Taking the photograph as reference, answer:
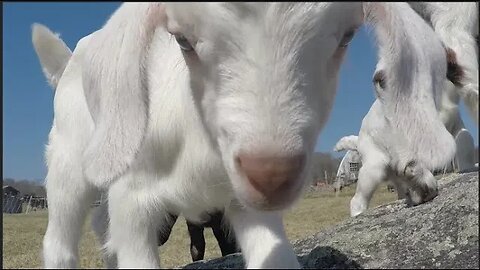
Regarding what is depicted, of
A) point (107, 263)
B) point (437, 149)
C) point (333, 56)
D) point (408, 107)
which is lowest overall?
point (107, 263)

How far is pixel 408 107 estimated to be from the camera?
1.97 meters

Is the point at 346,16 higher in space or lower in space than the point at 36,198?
higher

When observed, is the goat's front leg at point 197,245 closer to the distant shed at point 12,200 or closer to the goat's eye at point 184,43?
the distant shed at point 12,200

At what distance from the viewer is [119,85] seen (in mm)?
1829

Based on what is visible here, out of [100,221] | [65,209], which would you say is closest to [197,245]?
[100,221]

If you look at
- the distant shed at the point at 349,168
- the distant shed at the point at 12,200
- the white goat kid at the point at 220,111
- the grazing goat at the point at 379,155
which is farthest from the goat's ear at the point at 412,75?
the distant shed at the point at 349,168

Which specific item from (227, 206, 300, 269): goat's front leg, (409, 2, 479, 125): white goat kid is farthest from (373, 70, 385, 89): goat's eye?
(227, 206, 300, 269): goat's front leg

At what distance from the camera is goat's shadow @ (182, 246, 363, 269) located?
109 inches

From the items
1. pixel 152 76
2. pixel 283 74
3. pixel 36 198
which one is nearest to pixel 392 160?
pixel 36 198

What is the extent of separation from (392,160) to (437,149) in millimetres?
2977

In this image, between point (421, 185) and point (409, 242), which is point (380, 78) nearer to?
point (409, 242)

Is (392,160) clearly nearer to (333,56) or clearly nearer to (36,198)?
(36,198)

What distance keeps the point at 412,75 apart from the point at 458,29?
43cm

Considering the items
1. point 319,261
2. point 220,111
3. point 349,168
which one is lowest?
point 319,261
